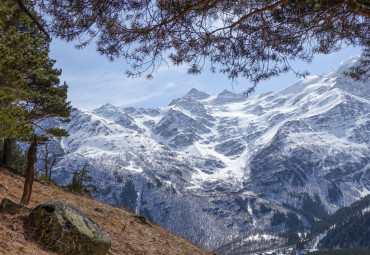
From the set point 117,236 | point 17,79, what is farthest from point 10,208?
point 17,79

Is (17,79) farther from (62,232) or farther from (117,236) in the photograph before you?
(62,232)

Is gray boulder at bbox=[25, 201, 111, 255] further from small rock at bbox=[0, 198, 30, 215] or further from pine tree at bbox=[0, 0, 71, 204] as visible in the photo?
pine tree at bbox=[0, 0, 71, 204]

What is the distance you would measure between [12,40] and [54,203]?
8.56 metres

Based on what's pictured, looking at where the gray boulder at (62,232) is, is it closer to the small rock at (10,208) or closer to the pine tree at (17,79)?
the small rock at (10,208)

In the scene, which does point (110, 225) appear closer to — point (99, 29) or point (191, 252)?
point (191, 252)

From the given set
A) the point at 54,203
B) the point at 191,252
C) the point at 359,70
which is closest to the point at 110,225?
the point at 191,252

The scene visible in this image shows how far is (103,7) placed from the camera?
8141 millimetres

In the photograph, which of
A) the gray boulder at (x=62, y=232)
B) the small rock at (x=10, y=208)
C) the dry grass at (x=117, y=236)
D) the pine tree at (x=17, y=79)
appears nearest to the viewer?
the dry grass at (x=117, y=236)

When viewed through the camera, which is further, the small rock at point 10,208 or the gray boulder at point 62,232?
the small rock at point 10,208

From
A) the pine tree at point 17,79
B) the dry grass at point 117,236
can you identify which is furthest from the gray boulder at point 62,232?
the pine tree at point 17,79

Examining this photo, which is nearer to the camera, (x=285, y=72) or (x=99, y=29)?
(x=99, y=29)

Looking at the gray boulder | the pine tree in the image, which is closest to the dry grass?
the gray boulder

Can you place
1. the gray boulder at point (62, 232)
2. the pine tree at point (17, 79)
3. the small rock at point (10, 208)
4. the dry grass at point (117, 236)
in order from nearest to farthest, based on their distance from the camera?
the dry grass at point (117, 236), the gray boulder at point (62, 232), the small rock at point (10, 208), the pine tree at point (17, 79)

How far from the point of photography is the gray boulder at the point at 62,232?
587 cm
